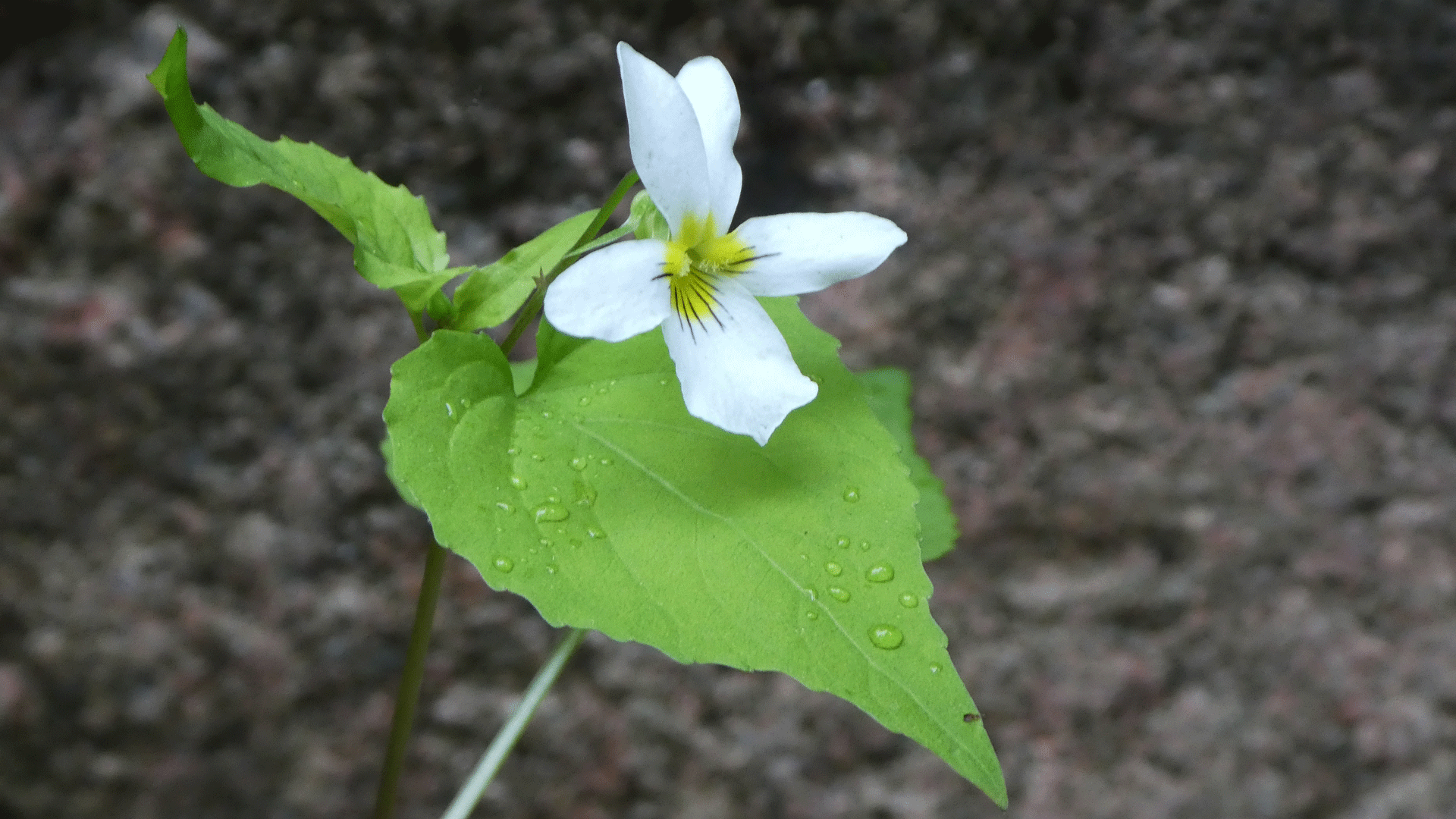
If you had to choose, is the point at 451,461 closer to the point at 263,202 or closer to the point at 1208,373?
the point at 263,202

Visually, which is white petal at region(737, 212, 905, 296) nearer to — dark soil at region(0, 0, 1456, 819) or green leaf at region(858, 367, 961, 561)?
green leaf at region(858, 367, 961, 561)

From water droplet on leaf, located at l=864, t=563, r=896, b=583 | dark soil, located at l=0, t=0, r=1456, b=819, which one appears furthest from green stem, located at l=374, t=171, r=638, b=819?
dark soil, located at l=0, t=0, r=1456, b=819

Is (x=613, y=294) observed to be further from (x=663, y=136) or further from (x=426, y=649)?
(x=426, y=649)

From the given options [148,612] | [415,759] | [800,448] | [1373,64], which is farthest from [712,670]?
[1373,64]

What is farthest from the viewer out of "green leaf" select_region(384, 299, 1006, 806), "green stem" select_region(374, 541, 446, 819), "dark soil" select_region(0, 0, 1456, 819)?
"dark soil" select_region(0, 0, 1456, 819)

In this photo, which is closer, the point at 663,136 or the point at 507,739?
the point at 663,136

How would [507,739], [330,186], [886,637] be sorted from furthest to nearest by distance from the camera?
[507,739] → [330,186] → [886,637]

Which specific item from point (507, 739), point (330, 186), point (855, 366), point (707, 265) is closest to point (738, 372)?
point (707, 265)
